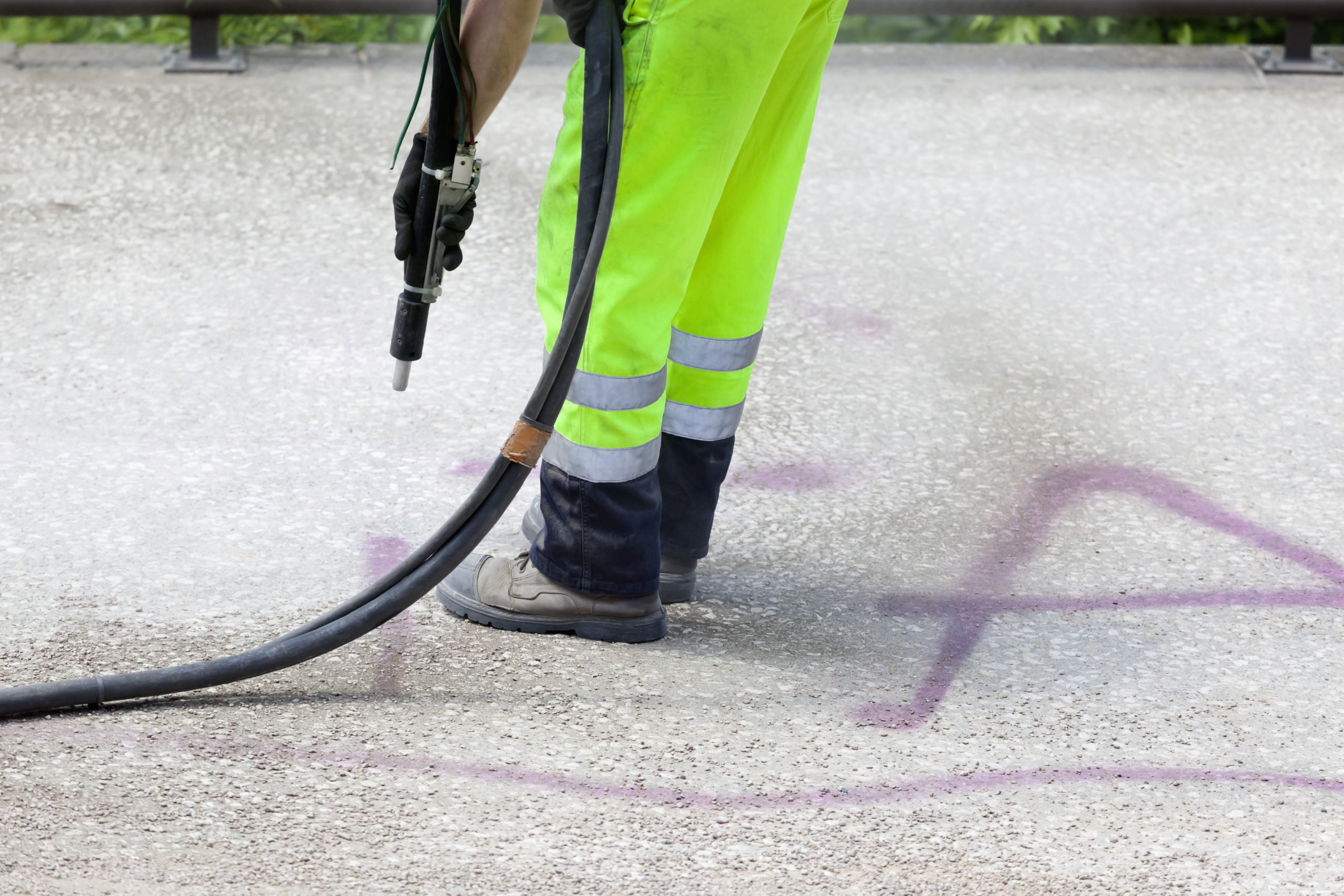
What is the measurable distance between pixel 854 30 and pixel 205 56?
91.9 inches

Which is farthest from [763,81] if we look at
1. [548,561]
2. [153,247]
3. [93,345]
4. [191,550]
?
[153,247]

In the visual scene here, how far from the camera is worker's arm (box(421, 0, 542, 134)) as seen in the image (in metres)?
2.12

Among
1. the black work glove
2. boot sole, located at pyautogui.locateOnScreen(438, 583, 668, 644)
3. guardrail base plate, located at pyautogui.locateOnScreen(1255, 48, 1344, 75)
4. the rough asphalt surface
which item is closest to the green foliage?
the rough asphalt surface

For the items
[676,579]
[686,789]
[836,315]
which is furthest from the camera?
[836,315]

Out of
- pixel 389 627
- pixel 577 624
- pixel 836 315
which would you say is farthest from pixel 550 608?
pixel 836 315

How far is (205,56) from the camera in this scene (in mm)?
4836

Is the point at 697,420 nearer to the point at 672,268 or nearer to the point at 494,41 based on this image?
the point at 672,268

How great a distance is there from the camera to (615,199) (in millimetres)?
2143

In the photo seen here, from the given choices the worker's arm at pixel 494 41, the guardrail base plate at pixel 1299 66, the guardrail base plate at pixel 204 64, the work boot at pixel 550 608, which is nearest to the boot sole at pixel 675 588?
the work boot at pixel 550 608

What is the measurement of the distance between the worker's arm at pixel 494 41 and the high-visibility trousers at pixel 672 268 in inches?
3.5

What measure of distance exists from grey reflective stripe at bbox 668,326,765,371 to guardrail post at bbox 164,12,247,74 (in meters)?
2.91

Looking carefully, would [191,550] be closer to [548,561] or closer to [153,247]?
[548,561]

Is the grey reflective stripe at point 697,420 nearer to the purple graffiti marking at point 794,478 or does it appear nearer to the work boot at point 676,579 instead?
the work boot at point 676,579

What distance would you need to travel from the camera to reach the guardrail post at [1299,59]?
17.3ft
